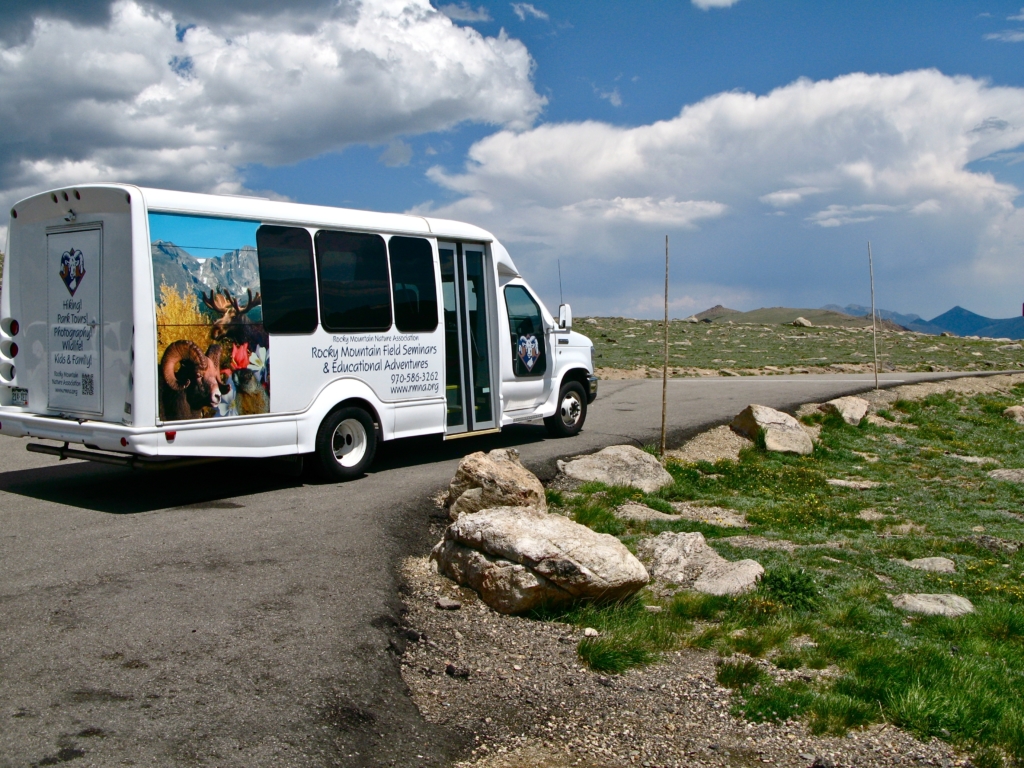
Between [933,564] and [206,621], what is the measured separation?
6253 mm

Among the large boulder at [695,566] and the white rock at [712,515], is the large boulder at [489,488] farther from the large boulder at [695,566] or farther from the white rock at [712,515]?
the white rock at [712,515]

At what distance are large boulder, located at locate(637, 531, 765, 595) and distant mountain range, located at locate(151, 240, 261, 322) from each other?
14.8 ft

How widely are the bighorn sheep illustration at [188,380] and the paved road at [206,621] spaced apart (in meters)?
0.95

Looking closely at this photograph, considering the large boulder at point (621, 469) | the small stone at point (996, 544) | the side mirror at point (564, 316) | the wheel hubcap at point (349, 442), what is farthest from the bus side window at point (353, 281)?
the small stone at point (996, 544)

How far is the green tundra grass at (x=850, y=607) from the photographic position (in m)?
4.86

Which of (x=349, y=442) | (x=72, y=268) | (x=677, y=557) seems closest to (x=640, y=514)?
(x=677, y=557)

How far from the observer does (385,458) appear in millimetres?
11805

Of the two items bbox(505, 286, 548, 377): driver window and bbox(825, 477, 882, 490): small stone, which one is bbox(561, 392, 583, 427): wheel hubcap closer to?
bbox(505, 286, 548, 377): driver window

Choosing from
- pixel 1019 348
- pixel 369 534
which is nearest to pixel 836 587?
pixel 369 534

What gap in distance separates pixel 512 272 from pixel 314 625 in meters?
7.73

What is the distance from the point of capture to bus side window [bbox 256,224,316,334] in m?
9.07

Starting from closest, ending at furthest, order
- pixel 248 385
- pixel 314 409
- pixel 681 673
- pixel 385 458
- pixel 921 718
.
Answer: pixel 921 718 → pixel 681 673 → pixel 248 385 → pixel 314 409 → pixel 385 458

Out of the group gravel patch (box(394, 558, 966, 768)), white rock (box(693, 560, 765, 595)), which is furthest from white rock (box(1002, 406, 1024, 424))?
gravel patch (box(394, 558, 966, 768))

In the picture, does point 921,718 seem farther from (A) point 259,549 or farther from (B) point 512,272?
(B) point 512,272
